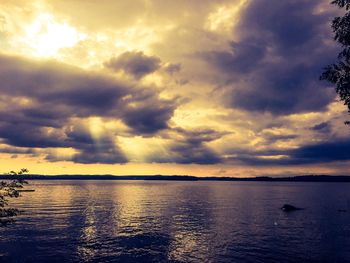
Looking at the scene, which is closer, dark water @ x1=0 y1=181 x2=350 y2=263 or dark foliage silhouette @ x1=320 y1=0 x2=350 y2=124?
dark foliage silhouette @ x1=320 y1=0 x2=350 y2=124

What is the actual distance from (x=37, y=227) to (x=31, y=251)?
18955 millimetres

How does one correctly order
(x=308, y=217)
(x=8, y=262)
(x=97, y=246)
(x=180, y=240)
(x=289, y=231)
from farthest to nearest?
(x=308, y=217)
(x=289, y=231)
(x=180, y=240)
(x=97, y=246)
(x=8, y=262)

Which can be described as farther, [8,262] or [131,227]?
[131,227]

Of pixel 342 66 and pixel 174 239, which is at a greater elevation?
pixel 342 66

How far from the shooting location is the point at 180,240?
170 feet

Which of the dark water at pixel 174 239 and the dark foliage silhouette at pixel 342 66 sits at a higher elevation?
the dark foliage silhouette at pixel 342 66

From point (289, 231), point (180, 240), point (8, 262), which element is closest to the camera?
point (8, 262)

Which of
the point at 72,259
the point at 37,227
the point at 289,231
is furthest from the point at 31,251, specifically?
the point at 289,231

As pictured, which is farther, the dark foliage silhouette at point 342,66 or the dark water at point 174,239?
the dark water at point 174,239

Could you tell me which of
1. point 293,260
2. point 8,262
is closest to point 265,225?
point 293,260

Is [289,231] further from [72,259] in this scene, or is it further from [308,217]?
[72,259]

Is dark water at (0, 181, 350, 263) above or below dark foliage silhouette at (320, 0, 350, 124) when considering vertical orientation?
below

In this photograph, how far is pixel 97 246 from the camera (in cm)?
4691

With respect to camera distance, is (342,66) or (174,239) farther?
(174,239)
